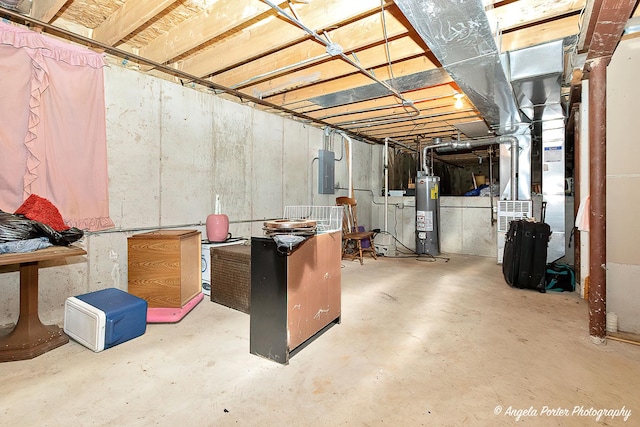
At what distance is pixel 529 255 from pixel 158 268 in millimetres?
4087

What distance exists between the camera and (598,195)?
87.7 inches

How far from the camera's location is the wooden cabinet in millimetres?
2660

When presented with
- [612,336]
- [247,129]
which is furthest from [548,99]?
[247,129]

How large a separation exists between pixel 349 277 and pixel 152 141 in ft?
9.45

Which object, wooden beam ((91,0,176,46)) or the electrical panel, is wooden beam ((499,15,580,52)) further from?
the electrical panel

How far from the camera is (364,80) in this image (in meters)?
3.54

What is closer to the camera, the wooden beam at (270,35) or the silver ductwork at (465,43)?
the silver ductwork at (465,43)

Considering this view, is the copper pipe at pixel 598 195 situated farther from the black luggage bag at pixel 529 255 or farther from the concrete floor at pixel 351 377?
the black luggage bag at pixel 529 255

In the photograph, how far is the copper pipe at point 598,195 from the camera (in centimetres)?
220

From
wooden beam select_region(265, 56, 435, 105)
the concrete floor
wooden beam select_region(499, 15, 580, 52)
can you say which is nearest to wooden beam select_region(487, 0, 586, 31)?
wooden beam select_region(499, 15, 580, 52)

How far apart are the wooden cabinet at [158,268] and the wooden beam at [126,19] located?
1.75 m

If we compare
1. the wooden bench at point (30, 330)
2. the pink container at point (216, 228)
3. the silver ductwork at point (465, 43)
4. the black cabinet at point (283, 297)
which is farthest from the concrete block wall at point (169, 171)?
the silver ductwork at point (465, 43)

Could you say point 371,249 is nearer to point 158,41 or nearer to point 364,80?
point 364,80

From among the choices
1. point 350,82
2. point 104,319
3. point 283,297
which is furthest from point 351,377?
point 350,82
